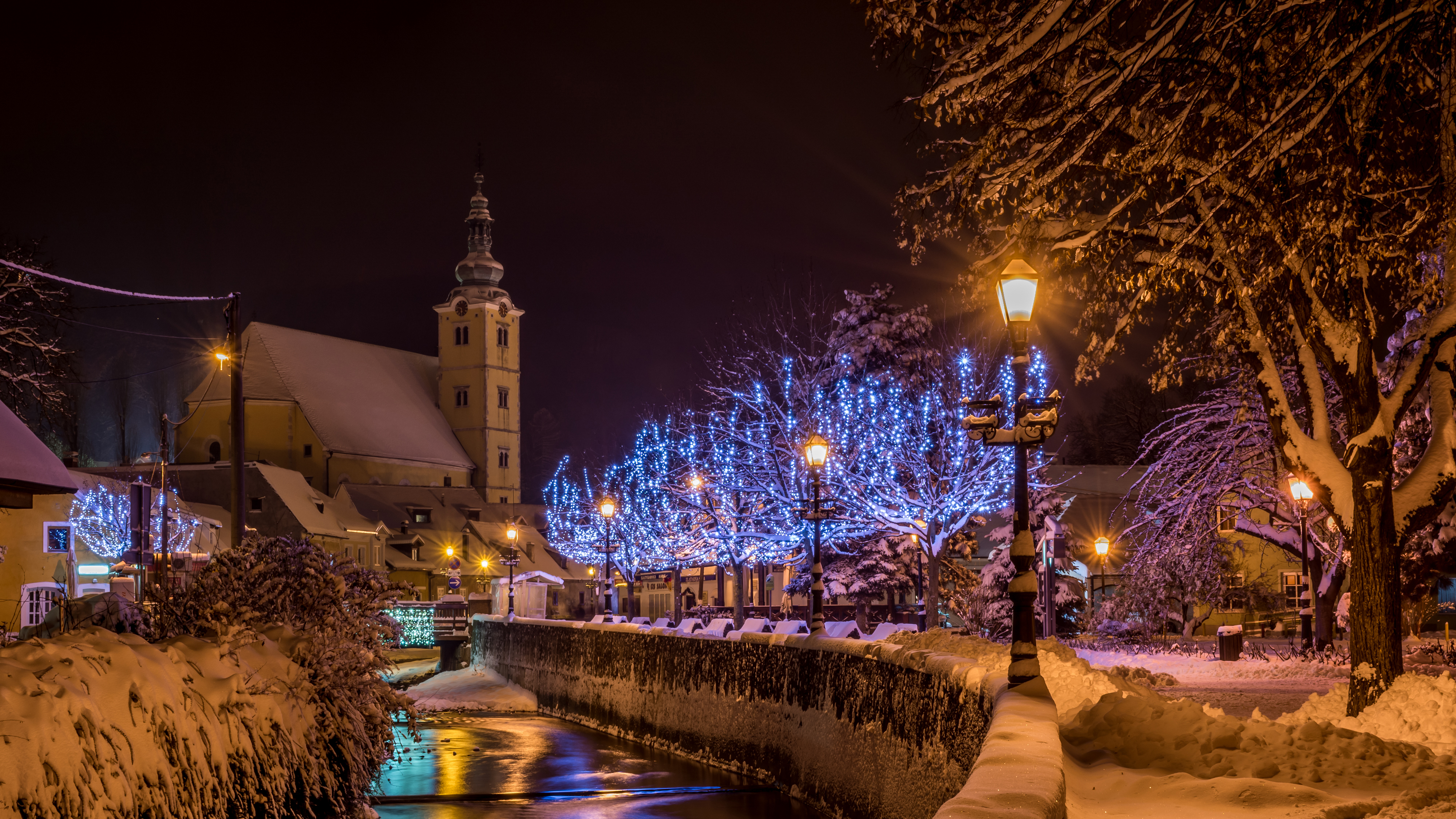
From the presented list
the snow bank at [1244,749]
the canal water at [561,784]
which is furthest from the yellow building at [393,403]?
the snow bank at [1244,749]

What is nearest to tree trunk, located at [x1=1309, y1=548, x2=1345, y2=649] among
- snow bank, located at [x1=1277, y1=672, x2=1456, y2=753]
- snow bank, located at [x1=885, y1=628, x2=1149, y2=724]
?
snow bank, located at [x1=885, y1=628, x2=1149, y2=724]

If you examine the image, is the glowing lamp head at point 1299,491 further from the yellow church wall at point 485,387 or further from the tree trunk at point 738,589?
the yellow church wall at point 485,387

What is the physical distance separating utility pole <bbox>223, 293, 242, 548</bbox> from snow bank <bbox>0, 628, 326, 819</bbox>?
529 inches

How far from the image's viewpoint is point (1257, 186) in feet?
34.8

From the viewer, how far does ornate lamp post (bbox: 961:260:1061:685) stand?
1008 cm

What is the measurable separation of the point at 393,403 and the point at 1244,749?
285ft

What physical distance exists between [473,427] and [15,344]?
229 ft

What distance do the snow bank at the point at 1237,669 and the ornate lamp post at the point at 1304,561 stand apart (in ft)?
6.26

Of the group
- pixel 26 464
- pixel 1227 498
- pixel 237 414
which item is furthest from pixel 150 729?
pixel 1227 498

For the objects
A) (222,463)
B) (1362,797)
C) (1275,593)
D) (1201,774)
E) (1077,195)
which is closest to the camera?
(1362,797)

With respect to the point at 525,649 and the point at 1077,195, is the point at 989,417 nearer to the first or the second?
the point at 1077,195

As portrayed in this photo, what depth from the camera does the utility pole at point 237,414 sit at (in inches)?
906

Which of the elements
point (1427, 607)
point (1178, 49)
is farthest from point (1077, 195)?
point (1427, 607)

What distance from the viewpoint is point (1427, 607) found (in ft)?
125
